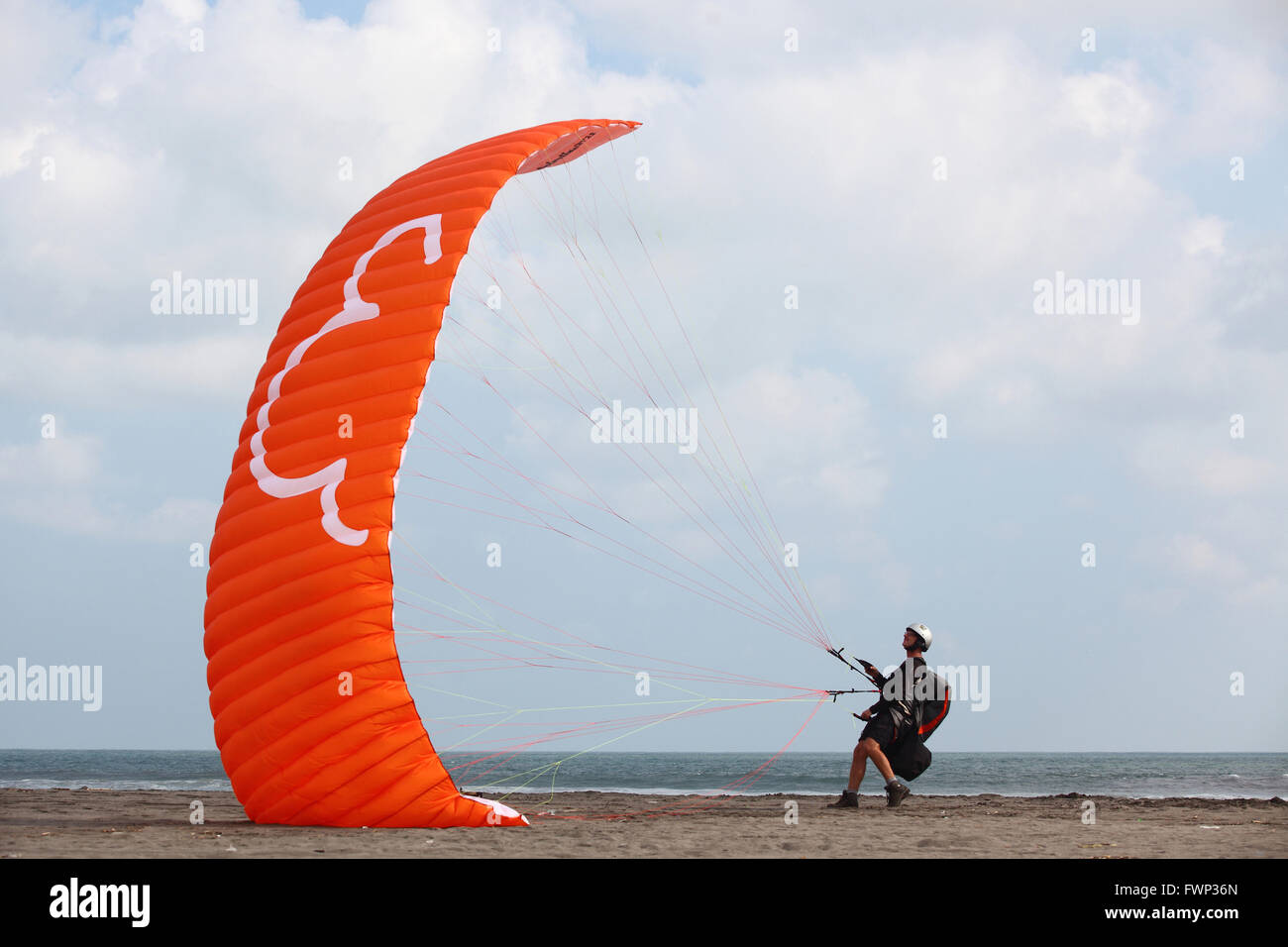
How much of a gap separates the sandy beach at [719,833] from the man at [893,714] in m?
0.33

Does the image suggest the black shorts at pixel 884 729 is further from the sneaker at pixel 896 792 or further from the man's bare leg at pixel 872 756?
the sneaker at pixel 896 792

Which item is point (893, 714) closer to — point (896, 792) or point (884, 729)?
point (884, 729)

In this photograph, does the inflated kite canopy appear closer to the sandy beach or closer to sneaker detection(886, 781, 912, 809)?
the sandy beach

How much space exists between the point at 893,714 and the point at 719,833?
182 cm

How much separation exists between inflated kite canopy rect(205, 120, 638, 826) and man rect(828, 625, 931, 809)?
98.3 inches

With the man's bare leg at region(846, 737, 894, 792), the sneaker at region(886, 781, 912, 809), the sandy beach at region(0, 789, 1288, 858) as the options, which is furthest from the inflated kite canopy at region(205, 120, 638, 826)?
the sneaker at region(886, 781, 912, 809)

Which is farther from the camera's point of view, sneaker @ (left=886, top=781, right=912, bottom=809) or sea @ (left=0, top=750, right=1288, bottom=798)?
sea @ (left=0, top=750, right=1288, bottom=798)

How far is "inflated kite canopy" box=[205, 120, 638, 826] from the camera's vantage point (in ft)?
21.6

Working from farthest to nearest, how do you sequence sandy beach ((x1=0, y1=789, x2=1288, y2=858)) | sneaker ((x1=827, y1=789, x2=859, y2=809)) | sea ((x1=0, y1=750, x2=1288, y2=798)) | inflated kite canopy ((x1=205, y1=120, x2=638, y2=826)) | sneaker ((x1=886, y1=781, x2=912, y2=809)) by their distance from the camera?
sea ((x1=0, y1=750, x2=1288, y2=798)), sneaker ((x1=827, y1=789, x2=859, y2=809)), sneaker ((x1=886, y1=781, x2=912, y2=809)), inflated kite canopy ((x1=205, y1=120, x2=638, y2=826)), sandy beach ((x1=0, y1=789, x2=1288, y2=858))

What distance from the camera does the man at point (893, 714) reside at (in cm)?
783
